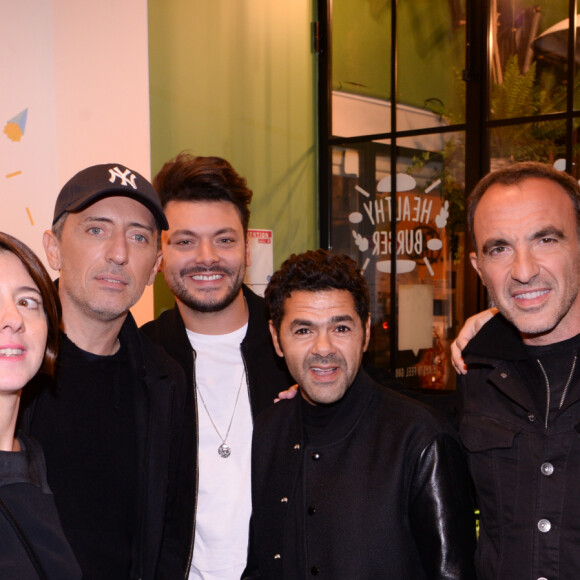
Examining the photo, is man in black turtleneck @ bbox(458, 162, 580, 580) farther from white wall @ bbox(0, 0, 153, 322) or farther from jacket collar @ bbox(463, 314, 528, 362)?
white wall @ bbox(0, 0, 153, 322)

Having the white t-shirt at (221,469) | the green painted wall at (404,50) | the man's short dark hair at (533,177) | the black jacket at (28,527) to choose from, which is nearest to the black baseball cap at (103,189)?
the white t-shirt at (221,469)

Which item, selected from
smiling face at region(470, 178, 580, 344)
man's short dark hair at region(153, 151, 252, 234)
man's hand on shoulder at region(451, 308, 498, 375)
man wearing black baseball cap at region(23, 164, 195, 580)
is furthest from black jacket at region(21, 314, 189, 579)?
smiling face at region(470, 178, 580, 344)

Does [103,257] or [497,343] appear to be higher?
[103,257]

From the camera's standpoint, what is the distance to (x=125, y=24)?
11.8 feet

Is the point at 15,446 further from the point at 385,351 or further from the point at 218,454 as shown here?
the point at 385,351

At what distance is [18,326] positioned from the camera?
1498 millimetres

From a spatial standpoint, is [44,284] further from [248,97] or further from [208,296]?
[248,97]

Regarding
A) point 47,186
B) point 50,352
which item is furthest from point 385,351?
point 50,352

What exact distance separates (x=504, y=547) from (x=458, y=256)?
306cm

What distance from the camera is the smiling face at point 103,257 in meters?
2.10

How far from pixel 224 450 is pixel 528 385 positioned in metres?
1.04

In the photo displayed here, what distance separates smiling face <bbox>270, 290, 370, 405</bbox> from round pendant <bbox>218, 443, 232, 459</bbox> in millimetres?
403

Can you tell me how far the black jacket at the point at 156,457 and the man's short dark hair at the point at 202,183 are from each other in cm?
60

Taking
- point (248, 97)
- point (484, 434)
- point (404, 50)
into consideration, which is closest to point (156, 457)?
point (484, 434)
